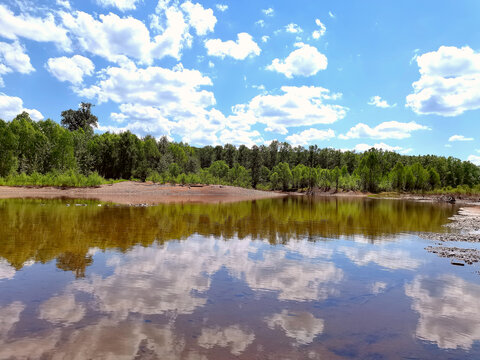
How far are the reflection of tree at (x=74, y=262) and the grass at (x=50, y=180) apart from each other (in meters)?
55.5

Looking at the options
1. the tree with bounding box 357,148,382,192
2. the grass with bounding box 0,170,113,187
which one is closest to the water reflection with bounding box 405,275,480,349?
the grass with bounding box 0,170,113,187

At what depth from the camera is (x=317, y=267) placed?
1151cm

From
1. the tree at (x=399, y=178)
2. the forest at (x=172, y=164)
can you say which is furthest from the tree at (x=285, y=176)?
the tree at (x=399, y=178)

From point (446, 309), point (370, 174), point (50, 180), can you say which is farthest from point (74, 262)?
point (370, 174)

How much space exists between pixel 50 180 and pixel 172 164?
3278cm

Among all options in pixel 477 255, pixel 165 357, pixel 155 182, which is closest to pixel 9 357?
pixel 165 357

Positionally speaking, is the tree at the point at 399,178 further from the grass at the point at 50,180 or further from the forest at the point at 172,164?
the grass at the point at 50,180

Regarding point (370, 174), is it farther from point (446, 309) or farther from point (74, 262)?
point (74, 262)

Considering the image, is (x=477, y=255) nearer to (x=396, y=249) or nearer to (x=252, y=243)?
(x=396, y=249)

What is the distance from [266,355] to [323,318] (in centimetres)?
229

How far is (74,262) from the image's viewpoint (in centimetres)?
1096

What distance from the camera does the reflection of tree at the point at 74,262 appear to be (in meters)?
10.0

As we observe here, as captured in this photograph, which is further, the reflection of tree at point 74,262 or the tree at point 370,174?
the tree at point 370,174

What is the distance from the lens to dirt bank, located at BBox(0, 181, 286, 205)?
48156mm
